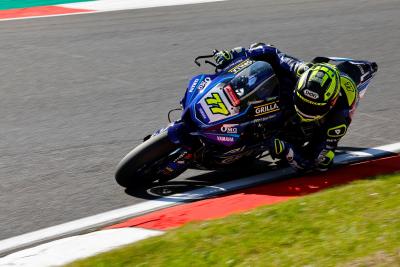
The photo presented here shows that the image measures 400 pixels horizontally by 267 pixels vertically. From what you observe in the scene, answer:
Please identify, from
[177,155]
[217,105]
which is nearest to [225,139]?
[217,105]

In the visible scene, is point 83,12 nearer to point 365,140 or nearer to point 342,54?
point 342,54

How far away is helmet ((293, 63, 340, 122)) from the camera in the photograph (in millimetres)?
7254

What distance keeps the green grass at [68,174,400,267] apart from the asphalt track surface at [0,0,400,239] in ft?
4.88

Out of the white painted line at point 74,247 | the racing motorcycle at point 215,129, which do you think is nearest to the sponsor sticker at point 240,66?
the racing motorcycle at point 215,129

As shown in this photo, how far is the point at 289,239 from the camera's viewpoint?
216 inches

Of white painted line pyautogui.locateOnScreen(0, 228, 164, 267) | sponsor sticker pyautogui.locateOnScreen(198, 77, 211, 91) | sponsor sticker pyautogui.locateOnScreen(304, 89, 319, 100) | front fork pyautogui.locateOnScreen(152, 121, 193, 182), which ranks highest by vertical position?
sponsor sticker pyautogui.locateOnScreen(198, 77, 211, 91)

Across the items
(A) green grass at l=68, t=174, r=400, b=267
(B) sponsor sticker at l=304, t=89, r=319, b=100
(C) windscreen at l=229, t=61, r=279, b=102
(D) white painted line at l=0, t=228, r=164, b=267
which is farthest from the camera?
(C) windscreen at l=229, t=61, r=279, b=102

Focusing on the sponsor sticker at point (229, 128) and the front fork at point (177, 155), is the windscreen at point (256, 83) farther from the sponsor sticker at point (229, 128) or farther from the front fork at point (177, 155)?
the front fork at point (177, 155)

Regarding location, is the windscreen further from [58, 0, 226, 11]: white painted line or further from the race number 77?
[58, 0, 226, 11]: white painted line

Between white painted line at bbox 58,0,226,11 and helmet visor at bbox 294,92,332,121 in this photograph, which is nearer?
helmet visor at bbox 294,92,332,121

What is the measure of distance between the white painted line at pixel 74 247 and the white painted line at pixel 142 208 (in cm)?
25

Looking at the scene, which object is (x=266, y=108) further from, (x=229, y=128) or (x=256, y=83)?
(x=229, y=128)

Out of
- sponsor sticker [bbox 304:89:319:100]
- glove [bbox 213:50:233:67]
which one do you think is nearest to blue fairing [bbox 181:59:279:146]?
sponsor sticker [bbox 304:89:319:100]

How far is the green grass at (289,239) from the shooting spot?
5098 millimetres
